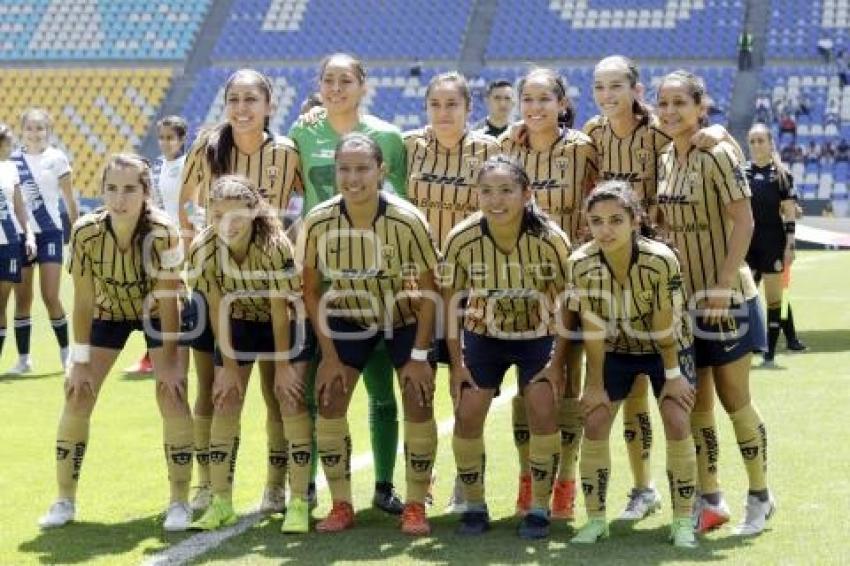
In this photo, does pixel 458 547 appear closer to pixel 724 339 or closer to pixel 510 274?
pixel 510 274

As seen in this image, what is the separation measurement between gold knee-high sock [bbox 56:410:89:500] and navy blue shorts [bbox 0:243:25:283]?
5.08m

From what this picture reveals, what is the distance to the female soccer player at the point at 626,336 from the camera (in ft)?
19.0

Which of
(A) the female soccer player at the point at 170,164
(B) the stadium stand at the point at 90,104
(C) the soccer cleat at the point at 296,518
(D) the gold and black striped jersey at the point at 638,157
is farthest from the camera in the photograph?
(B) the stadium stand at the point at 90,104

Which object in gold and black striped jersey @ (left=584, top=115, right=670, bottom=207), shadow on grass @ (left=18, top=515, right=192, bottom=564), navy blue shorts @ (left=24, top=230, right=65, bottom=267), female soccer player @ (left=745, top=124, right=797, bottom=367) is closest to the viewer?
shadow on grass @ (left=18, top=515, right=192, bottom=564)

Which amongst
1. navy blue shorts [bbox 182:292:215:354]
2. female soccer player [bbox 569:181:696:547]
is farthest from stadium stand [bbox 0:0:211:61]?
female soccer player [bbox 569:181:696:547]

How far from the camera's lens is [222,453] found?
633 cm

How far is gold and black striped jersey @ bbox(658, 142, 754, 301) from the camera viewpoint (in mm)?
5992

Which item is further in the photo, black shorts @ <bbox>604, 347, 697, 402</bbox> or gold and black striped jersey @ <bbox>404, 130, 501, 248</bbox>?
gold and black striped jersey @ <bbox>404, 130, 501, 248</bbox>

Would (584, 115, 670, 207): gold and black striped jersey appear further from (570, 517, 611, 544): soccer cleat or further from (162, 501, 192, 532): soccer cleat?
(162, 501, 192, 532): soccer cleat

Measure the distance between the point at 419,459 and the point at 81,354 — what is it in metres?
1.55

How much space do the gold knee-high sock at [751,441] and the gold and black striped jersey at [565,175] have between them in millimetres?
1060

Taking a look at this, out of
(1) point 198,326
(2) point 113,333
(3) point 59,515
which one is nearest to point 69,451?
(3) point 59,515

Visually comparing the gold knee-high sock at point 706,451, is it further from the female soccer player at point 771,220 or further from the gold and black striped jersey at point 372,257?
the female soccer player at point 771,220

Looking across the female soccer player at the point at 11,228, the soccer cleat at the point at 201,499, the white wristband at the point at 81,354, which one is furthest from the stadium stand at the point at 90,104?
the white wristband at the point at 81,354
